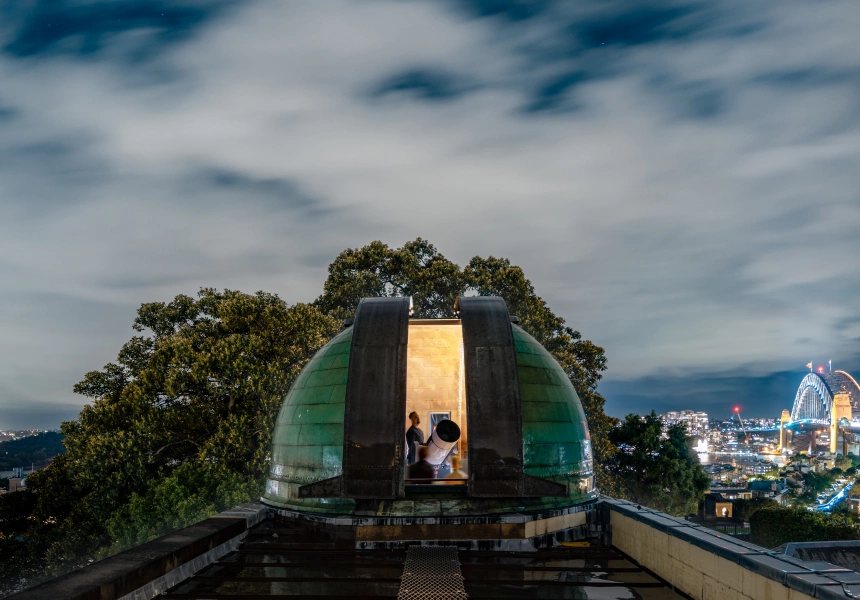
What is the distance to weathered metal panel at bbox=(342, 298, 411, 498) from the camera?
10492 mm

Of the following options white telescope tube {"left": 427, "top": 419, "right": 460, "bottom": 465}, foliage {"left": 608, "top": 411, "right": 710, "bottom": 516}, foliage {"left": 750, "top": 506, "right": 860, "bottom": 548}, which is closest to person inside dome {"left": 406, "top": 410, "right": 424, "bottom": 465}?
white telescope tube {"left": 427, "top": 419, "right": 460, "bottom": 465}

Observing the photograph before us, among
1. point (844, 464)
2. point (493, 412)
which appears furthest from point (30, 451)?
point (844, 464)

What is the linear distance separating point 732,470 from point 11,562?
16817 cm

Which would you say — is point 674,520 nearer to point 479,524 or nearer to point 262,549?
point 479,524

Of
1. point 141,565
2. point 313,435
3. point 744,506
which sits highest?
point 313,435

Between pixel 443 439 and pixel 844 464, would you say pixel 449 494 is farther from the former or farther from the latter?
pixel 844 464

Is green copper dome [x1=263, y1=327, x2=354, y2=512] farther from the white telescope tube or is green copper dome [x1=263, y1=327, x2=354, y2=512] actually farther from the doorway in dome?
the doorway in dome

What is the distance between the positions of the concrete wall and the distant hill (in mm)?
113841

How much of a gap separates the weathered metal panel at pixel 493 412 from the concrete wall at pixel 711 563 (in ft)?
8.12

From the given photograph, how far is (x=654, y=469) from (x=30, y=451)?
130 metres

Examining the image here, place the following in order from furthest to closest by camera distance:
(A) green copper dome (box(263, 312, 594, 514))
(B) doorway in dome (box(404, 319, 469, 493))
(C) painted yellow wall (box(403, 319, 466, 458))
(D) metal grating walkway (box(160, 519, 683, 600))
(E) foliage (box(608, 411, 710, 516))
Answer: (E) foliage (box(608, 411, 710, 516))
(C) painted yellow wall (box(403, 319, 466, 458))
(B) doorway in dome (box(404, 319, 469, 493))
(A) green copper dome (box(263, 312, 594, 514))
(D) metal grating walkway (box(160, 519, 683, 600))

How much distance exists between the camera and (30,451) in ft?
420

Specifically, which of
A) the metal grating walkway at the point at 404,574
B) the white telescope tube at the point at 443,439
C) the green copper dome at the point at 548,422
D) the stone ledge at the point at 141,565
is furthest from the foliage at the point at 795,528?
the stone ledge at the point at 141,565

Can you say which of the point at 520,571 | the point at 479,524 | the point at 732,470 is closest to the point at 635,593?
the point at 520,571
